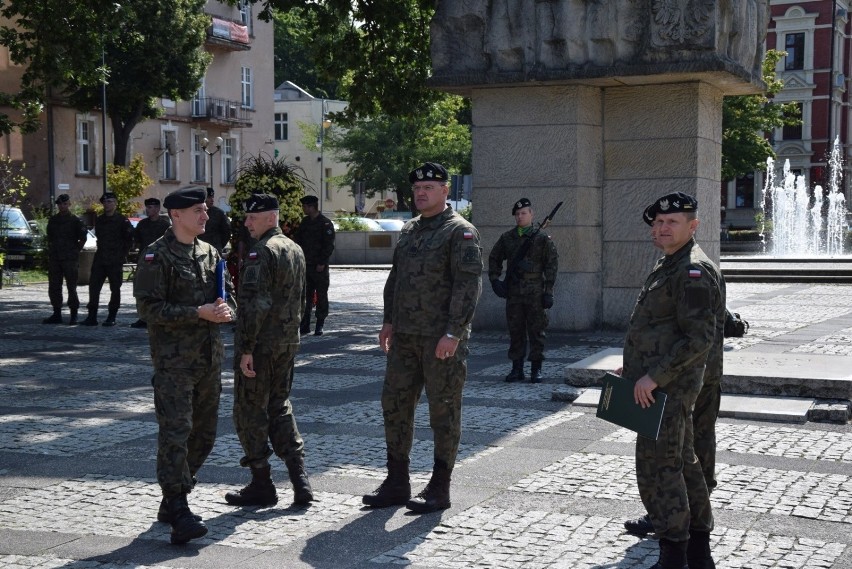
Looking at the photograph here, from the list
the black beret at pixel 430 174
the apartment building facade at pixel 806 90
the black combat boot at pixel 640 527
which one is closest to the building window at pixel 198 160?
the apartment building facade at pixel 806 90

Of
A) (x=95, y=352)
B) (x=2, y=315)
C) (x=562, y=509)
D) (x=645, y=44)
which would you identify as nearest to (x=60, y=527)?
(x=562, y=509)

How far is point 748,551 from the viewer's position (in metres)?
5.88

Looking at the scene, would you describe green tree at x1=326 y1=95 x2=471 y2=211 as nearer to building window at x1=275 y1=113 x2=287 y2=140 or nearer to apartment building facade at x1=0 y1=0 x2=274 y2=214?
apartment building facade at x1=0 y1=0 x2=274 y2=214

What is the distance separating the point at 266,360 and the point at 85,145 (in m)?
41.3

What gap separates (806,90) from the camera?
6981cm

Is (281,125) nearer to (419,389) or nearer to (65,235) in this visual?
(65,235)

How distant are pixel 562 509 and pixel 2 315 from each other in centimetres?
1493

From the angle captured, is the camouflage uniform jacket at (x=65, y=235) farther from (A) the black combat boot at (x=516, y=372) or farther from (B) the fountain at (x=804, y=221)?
(B) the fountain at (x=804, y=221)

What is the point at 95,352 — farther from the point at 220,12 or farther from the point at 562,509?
the point at 220,12

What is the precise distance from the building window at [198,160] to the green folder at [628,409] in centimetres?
4945

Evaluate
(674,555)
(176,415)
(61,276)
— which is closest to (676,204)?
(674,555)

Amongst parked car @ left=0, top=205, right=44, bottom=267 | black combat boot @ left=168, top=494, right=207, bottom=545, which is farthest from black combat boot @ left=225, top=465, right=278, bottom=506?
parked car @ left=0, top=205, right=44, bottom=267

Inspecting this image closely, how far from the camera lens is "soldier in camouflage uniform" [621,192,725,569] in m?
5.36

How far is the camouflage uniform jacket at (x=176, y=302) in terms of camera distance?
20.3 ft
